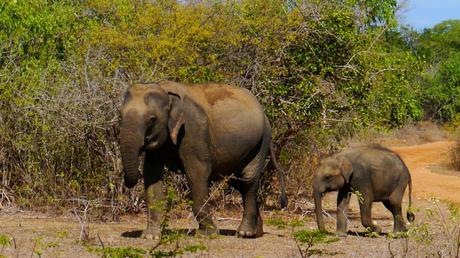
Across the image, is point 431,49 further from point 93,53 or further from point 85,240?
point 85,240

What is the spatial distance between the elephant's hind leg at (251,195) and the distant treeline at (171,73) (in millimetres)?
2359

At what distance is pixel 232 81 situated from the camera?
16188mm

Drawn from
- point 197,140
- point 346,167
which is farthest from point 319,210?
point 197,140

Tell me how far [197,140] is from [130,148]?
1193 mm

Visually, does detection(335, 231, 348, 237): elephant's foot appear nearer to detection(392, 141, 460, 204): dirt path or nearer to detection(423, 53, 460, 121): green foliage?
detection(392, 141, 460, 204): dirt path

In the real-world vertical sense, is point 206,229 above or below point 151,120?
below

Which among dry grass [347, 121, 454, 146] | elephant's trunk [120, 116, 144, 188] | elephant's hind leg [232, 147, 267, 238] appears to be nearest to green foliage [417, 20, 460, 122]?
dry grass [347, 121, 454, 146]

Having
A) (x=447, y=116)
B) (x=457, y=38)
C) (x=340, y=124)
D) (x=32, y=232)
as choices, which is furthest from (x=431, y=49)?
(x=32, y=232)

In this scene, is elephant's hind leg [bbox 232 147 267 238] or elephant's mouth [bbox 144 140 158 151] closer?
elephant's mouth [bbox 144 140 158 151]

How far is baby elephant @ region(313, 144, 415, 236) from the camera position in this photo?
1409 centimetres

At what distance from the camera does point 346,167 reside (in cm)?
1412

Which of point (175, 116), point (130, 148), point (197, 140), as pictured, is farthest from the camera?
point (197, 140)

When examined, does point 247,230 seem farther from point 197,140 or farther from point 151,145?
point 151,145

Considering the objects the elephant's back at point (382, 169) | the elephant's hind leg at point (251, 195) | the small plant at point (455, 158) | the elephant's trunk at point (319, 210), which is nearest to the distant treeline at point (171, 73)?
the elephant's back at point (382, 169)
